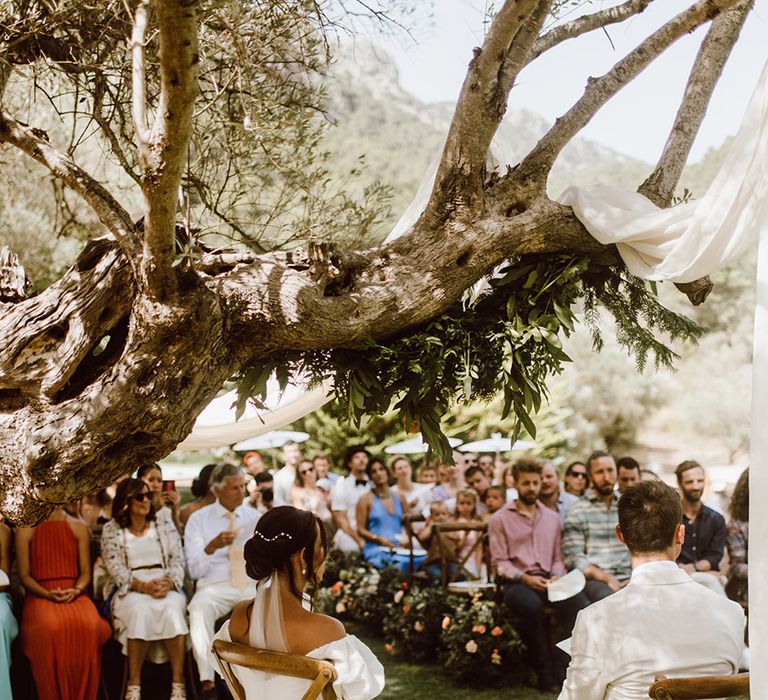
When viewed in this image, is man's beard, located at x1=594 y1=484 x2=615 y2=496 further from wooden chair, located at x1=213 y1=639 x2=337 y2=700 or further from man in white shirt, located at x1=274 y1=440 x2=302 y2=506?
wooden chair, located at x1=213 y1=639 x2=337 y2=700

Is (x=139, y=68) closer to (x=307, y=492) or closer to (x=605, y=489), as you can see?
(x=605, y=489)

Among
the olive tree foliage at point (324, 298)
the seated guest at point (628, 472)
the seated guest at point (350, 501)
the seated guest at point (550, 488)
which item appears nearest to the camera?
the olive tree foliage at point (324, 298)

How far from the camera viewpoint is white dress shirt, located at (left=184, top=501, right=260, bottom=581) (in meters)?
7.29

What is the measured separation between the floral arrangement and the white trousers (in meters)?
1.78

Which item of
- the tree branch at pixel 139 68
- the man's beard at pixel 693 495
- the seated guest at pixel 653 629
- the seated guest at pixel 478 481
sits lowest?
the seated guest at pixel 478 481

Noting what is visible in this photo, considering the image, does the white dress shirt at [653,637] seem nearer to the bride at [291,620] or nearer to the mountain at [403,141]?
the bride at [291,620]

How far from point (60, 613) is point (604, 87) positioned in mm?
4915

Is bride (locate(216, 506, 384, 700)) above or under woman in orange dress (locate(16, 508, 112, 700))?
above

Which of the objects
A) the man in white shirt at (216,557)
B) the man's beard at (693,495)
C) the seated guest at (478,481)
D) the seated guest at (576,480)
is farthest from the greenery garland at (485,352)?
the seated guest at (478,481)

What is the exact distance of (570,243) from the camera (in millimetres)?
3922

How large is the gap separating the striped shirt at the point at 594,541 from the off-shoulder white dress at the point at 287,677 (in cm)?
395

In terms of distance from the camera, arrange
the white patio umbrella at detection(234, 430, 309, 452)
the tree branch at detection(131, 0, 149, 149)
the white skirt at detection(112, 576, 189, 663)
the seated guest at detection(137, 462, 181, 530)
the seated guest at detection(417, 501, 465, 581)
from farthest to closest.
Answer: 1. the white patio umbrella at detection(234, 430, 309, 452)
2. the seated guest at detection(417, 501, 465, 581)
3. the seated guest at detection(137, 462, 181, 530)
4. the white skirt at detection(112, 576, 189, 663)
5. the tree branch at detection(131, 0, 149, 149)

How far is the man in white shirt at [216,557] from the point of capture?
6859 mm

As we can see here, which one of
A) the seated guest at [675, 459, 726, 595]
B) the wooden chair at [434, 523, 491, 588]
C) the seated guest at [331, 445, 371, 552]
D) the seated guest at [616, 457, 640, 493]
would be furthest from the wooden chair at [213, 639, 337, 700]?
the seated guest at [331, 445, 371, 552]
